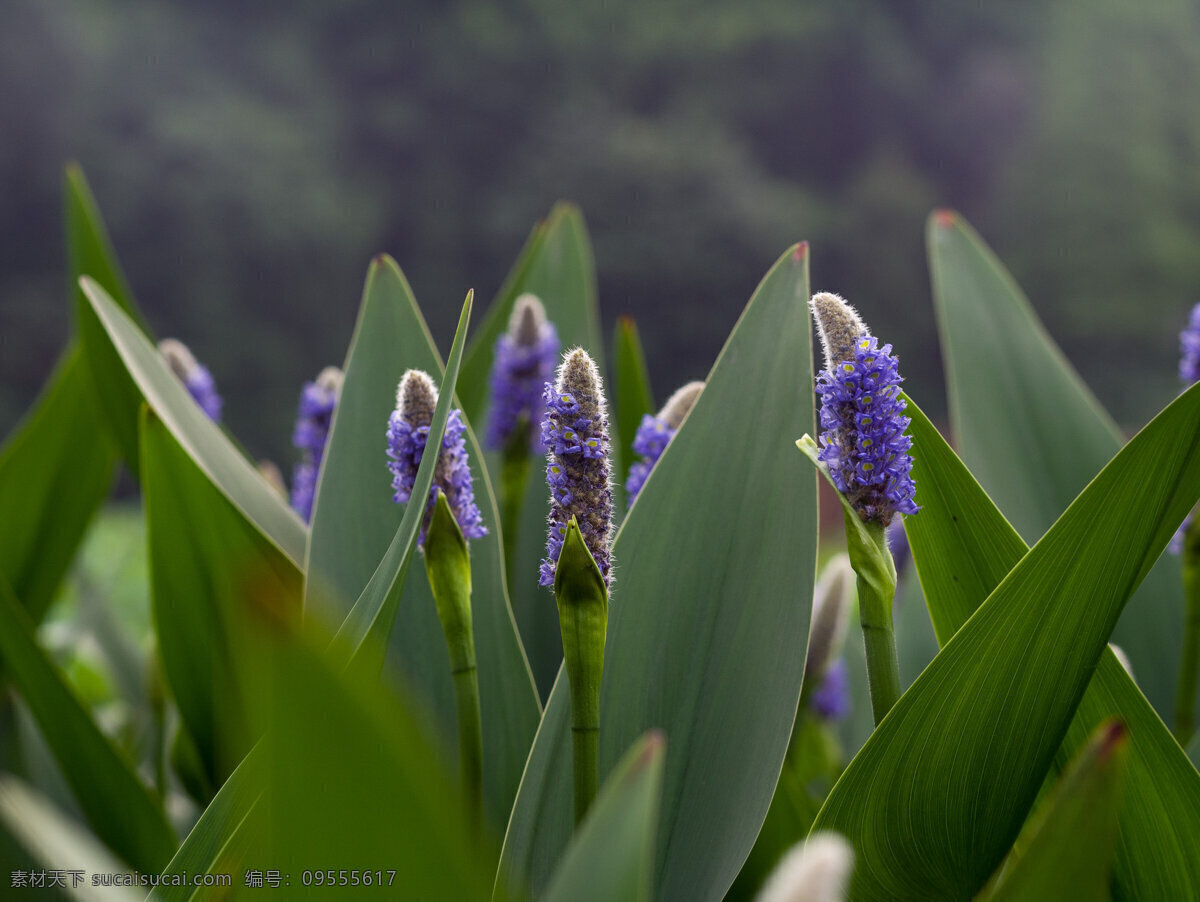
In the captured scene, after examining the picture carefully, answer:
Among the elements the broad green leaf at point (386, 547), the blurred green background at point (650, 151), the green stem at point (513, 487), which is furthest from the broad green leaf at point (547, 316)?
the blurred green background at point (650, 151)

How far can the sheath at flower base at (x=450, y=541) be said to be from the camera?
41cm

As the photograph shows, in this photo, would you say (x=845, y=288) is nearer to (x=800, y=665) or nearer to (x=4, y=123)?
(x=4, y=123)

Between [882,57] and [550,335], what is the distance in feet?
21.4

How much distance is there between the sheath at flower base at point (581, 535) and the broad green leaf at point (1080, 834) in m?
0.15

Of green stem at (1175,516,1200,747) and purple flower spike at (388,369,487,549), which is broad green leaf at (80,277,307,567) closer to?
purple flower spike at (388,369,487,549)

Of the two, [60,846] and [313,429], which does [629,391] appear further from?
[60,846]

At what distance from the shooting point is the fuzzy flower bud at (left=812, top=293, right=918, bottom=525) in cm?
37

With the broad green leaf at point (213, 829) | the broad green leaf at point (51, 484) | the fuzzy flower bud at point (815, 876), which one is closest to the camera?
the fuzzy flower bud at point (815, 876)

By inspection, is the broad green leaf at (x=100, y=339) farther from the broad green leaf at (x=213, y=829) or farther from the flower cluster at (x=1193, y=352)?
the flower cluster at (x=1193, y=352)

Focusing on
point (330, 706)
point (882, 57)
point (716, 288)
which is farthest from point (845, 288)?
point (330, 706)

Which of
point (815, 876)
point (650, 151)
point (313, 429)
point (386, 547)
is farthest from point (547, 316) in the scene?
point (650, 151)

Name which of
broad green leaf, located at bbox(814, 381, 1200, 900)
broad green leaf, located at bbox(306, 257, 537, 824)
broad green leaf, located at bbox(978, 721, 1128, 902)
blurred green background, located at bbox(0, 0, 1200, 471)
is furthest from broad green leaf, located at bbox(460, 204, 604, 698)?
blurred green background, located at bbox(0, 0, 1200, 471)

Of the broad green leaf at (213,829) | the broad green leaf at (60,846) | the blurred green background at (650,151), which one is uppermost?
the blurred green background at (650,151)

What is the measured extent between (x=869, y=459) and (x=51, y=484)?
688mm
